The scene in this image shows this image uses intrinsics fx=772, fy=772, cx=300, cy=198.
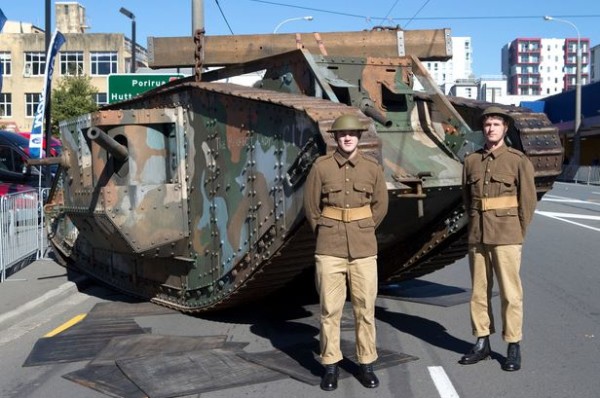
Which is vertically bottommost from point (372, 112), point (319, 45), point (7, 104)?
point (372, 112)

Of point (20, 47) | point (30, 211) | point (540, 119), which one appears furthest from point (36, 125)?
point (20, 47)

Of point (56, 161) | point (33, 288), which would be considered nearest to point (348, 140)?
point (56, 161)

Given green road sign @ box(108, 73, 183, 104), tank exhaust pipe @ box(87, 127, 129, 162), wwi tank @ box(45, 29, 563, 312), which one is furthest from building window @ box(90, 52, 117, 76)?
tank exhaust pipe @ box(87, 127, 129, 162)

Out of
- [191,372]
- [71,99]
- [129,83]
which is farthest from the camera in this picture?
[71,99]

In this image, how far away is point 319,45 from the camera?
840cm

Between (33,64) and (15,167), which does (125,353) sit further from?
(33,64)

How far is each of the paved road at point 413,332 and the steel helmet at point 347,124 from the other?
1859 mm

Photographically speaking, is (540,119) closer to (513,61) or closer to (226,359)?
(226,359)

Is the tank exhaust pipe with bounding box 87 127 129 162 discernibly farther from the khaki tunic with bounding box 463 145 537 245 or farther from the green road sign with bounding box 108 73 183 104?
the green road sign with bounding box 108 73 183 104

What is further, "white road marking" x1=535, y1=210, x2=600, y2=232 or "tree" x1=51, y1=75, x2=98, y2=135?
"tree" x1=51, y1=75, x2=98, y2=135

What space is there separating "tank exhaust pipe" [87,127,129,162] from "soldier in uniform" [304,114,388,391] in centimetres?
274

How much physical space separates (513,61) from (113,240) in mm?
151086

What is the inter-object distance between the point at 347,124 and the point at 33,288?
19.2 feet

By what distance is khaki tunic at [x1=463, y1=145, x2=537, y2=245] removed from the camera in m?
5.94
